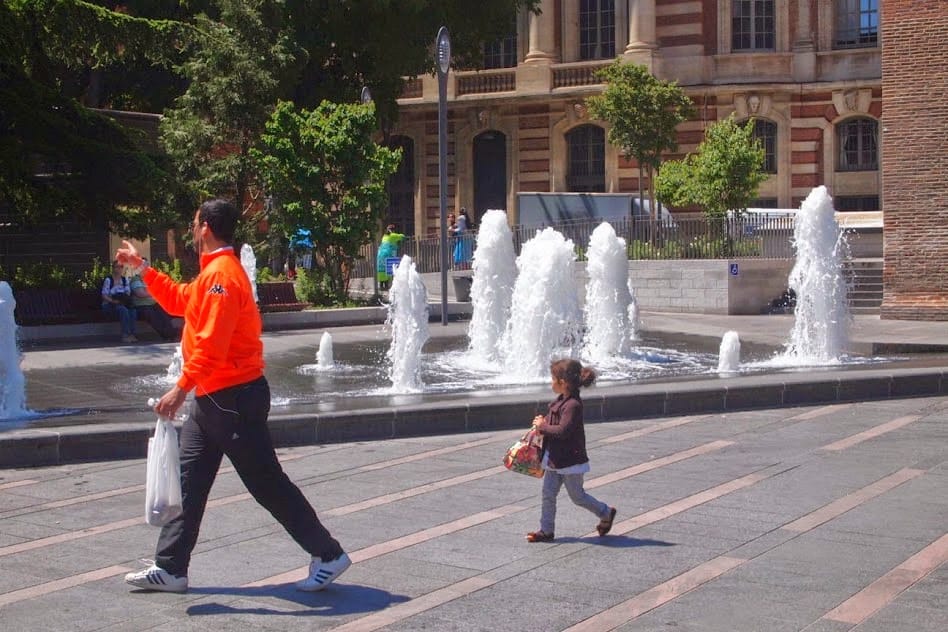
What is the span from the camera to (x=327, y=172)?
25562 mm

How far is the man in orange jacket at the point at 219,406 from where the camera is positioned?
6543 millimetres

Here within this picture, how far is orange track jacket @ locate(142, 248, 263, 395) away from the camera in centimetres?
652

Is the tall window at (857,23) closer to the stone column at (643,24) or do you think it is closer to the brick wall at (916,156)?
the stone column at (643,24)

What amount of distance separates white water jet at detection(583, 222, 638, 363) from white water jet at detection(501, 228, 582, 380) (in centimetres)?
112

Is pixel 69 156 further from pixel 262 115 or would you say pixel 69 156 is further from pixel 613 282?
pixel 613 282

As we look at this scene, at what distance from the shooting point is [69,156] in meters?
22.7

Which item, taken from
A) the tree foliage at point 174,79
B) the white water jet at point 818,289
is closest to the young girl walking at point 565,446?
the white water jet at point 818,289

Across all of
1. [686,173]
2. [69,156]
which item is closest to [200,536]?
[69,156]

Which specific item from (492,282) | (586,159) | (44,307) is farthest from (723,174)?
(586,159)

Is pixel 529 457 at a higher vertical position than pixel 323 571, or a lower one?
higher

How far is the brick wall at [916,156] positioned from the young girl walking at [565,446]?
18458 mm

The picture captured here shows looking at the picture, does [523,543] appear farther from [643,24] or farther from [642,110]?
[643,24]

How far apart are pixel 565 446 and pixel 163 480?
230 cm

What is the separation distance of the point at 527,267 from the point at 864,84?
82.0 feet
